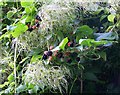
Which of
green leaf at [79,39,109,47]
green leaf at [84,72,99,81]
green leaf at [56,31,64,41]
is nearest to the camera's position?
green leaf at [79,39,109,47]

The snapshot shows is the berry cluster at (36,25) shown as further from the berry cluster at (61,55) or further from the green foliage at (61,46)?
the berry cluster at (61,55)

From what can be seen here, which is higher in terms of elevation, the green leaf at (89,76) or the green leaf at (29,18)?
the green leaf at (29,18)

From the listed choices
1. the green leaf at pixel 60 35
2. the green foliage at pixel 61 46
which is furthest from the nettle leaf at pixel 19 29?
the green leaf at pixel 60 35

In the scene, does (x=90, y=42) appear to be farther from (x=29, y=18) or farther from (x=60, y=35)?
(x=29, y=18)

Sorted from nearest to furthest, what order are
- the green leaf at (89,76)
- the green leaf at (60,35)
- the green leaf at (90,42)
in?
the green leaf at (90,42)
the green leaf at (60,35)
the green leaf at (89,76)

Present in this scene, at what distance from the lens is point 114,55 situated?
1.14 meters

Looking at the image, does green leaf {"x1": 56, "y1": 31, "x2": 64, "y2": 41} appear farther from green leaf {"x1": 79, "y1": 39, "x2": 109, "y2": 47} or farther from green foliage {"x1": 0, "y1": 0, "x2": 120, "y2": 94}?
green leaf {"x1": 79, "y1": 39, "x2": 109, "y2": 47}


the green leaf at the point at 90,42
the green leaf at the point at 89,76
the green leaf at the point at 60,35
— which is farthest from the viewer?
the green leaf at the point at 89,76

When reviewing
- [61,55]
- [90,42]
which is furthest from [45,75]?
[90,42]

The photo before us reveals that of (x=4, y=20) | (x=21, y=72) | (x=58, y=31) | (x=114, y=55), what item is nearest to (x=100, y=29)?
(x=114, y=55)

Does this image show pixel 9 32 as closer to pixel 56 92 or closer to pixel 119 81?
pixel 56 92

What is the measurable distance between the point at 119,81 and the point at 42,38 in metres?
0.39

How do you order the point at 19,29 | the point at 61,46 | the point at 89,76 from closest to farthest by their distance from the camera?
the point at 61,46, the point at 19,29, the point at 89,76

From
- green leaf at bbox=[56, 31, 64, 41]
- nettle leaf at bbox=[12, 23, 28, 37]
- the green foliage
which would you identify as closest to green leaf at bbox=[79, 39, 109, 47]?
the green foliage
